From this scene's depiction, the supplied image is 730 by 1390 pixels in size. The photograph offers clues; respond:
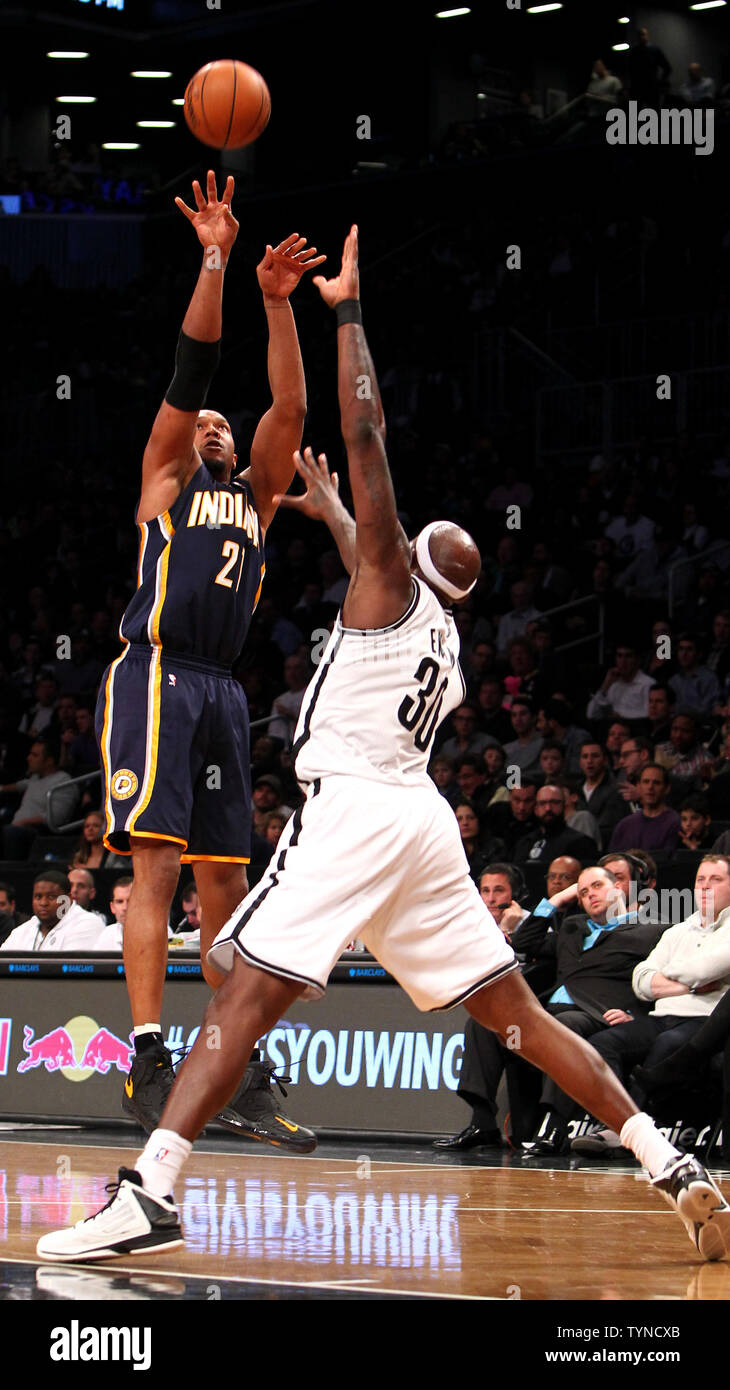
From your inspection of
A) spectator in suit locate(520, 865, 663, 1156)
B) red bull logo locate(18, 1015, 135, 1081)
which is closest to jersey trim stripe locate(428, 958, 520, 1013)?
spectator in suit locate(520, 865, 663, 1156)

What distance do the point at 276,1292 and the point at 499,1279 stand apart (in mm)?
609

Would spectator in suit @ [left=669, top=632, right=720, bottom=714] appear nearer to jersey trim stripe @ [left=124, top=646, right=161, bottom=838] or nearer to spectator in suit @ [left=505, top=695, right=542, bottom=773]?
spectator in suit @ [left=505, top=695, right=542, bottom=773]

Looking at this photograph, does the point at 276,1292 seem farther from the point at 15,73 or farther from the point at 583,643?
the point at 15,73

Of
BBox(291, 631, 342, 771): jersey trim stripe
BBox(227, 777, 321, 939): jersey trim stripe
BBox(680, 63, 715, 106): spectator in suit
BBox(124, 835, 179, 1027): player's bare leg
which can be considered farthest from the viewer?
BBox(680, 63, 715, 106): spectator in suit

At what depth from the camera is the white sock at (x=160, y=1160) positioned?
4492 mm

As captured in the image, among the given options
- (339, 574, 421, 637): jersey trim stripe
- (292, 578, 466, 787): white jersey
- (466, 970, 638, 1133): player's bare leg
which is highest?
(339, 574, 421, 637): jersey trim stripe

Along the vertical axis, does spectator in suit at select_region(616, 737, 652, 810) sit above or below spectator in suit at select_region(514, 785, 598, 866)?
above

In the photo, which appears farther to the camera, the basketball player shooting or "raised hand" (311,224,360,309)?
"raised hand" (311,224,360,309)

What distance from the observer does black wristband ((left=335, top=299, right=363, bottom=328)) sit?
500 centimetres

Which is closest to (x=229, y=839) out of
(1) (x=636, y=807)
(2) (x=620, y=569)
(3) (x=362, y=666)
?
(3) (x=362, y=666)

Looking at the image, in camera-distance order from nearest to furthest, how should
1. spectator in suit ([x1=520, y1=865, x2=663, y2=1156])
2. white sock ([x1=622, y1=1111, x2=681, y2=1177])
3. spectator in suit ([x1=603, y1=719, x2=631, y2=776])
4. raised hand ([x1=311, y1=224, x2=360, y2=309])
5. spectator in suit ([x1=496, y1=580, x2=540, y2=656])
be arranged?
white sock ([x1=622, y1=1111, x2=681, y2=1177])
raised hand ([x1=311, y1=224, x2=360, y2=309])
spectator in suit ([x1=520, y1=865, x2=663, y2=1156])
spectator in suit ([x1=603, y1=719, x2=631, y2=776])
spectator in suit ([x1=496, y1=580, x2=540, y2=656])

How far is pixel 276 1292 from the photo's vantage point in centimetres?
396

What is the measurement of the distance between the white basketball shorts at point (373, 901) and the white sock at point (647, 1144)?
569 millimetres

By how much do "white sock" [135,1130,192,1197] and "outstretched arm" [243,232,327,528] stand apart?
2480mm
